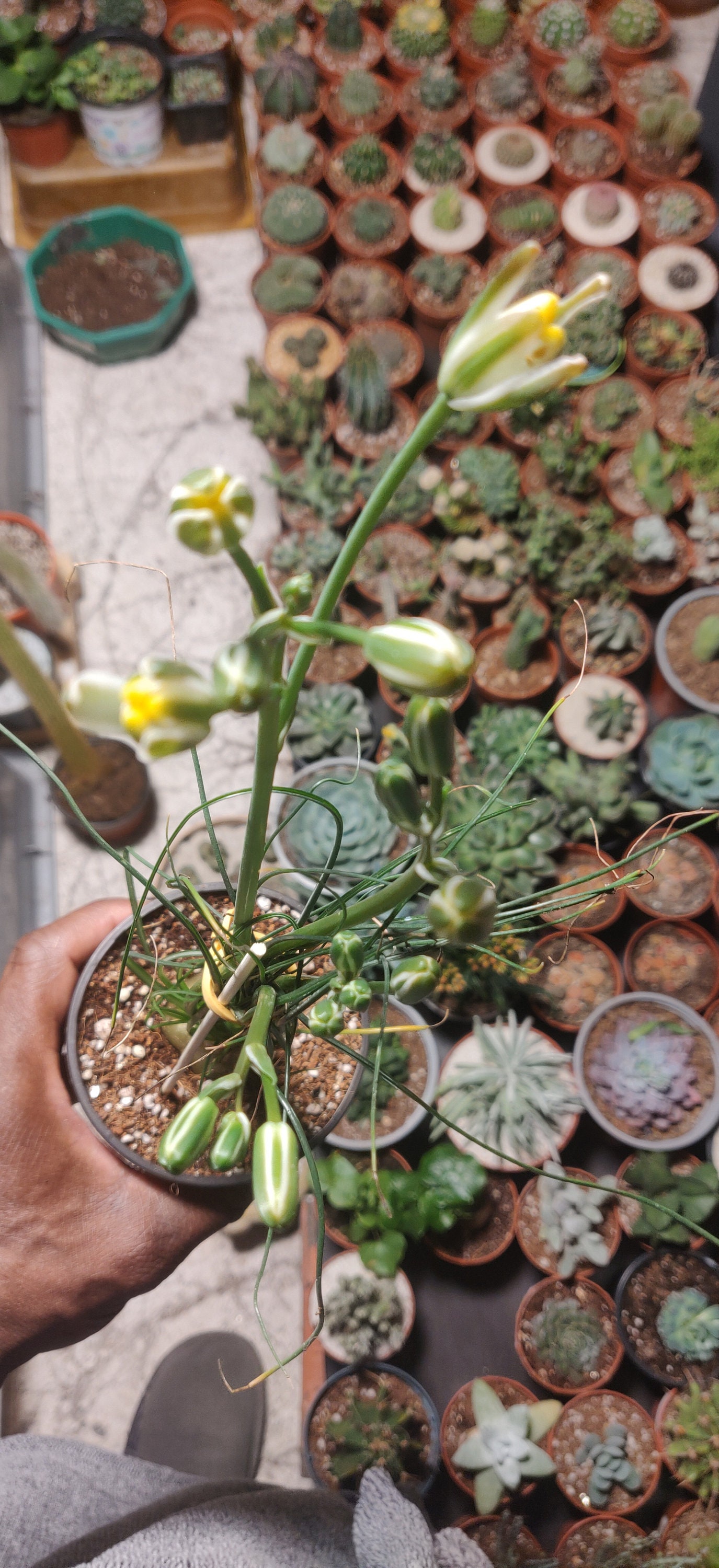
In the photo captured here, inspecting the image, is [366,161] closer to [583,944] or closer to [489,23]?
[489,23]

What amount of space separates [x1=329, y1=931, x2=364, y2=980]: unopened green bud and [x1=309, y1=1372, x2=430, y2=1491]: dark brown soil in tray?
3.94 ft

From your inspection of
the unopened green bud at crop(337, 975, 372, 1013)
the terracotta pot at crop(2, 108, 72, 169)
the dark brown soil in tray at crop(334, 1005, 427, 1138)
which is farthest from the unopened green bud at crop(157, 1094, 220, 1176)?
the terracotta pot at crop(2, 108, 72, 169)

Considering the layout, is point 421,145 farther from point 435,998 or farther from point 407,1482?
point 407,1482

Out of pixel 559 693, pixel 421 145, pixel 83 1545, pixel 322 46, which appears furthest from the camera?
pixel 322 46

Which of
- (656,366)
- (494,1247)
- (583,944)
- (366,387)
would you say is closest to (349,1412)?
(494,1247)

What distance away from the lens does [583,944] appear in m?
1.83

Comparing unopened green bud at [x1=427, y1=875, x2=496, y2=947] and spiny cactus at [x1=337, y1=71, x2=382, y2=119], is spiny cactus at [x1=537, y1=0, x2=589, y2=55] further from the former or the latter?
unopened green bud at [x1=427, y1=875, x2=496, y2=947]

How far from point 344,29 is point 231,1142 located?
9.08ft

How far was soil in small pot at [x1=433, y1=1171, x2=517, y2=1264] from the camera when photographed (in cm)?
165

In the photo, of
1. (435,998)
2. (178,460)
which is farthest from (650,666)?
(178,460)

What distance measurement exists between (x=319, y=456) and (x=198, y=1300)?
1711mm

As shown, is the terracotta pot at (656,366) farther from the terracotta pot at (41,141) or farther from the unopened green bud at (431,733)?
the unopened green bud at (431,733)

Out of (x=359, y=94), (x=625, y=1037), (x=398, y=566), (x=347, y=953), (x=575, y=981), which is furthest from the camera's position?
(x=359, y=94)

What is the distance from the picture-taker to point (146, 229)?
249 centimetres
